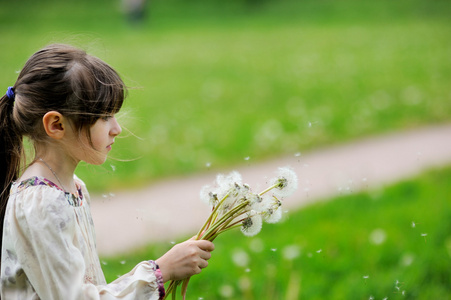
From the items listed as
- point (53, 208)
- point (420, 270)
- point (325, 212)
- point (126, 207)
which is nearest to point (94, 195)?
point (126, 207)

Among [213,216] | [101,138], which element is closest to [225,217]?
[213,216]

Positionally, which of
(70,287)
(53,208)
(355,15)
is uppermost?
(355,15)

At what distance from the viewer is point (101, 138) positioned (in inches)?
65.0

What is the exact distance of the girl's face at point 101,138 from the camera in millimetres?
1639

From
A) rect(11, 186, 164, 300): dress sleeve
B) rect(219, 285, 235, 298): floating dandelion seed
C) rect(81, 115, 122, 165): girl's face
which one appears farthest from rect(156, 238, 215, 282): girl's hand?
rect(219, 285, 235, 298): floating dandelion seed

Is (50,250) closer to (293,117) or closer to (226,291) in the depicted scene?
(226,291)

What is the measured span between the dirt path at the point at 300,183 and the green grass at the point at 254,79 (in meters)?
0.23

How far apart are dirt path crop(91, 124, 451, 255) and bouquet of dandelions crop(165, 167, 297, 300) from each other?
169 centimetres

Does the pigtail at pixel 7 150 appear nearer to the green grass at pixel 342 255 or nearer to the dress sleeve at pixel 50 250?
the dress sleeve at pixel 50 250

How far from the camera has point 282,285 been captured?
2.92 meters

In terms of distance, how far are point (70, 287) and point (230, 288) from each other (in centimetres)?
155

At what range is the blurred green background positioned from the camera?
3000 millimetres

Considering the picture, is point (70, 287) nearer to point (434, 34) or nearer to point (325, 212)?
point (325, 212)

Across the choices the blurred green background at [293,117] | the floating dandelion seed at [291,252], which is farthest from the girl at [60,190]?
the floating dandelion seed at [291,252]
